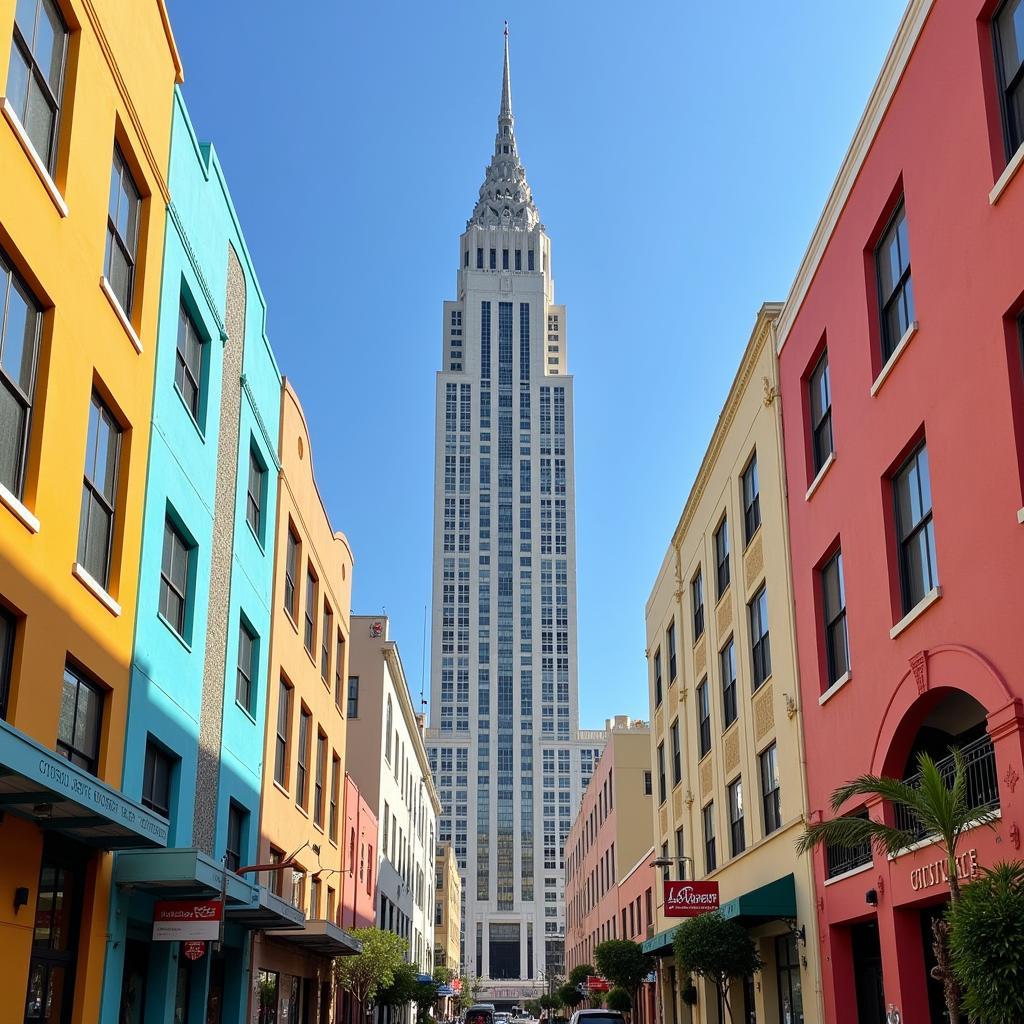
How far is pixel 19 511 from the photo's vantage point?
12445 millimetres

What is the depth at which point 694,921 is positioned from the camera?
25.5 m

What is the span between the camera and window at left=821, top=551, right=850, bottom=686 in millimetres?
20578

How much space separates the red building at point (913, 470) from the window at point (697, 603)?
1124 centimetres

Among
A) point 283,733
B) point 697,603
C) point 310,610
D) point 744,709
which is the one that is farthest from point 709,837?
point 283,733

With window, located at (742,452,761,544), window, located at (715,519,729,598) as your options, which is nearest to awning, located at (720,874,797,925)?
window, located at (742,452,761,544)

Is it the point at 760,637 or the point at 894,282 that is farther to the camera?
the point at 760,637

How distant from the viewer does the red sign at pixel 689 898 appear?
2717 cm

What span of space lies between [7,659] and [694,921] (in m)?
17.1

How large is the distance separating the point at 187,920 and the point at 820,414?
44.1 ft

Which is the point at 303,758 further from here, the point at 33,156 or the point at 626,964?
the point at 33,156

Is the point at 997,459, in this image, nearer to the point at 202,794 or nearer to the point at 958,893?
the point at 958,893

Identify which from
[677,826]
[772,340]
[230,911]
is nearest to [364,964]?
[677,826]

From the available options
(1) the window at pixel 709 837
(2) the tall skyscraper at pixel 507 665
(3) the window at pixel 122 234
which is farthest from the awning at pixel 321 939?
(2) the tall skyscraper at pixel 507 665

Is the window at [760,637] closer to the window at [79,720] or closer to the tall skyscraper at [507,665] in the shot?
the window at [79,720]
